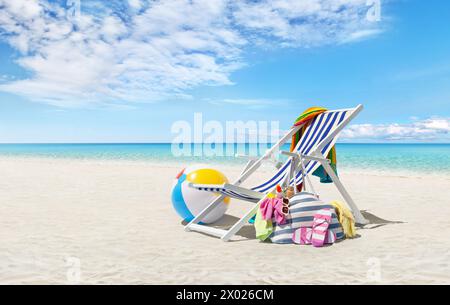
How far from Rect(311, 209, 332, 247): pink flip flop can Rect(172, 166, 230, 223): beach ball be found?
1551 mm

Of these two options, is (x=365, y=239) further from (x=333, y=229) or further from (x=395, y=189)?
(x=395, y=189)

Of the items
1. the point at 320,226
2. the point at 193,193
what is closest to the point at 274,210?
the point at 320,226

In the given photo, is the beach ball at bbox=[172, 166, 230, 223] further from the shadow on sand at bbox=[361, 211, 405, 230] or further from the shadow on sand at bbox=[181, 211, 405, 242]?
the shadow on sand at bbox=[361, 211, 405, 230]

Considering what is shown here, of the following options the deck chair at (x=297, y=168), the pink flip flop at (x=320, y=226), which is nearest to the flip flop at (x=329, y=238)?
the pink flip flop at (x=320, y=226)

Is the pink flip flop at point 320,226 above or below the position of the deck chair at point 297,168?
below

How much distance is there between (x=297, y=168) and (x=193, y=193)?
5.02ft

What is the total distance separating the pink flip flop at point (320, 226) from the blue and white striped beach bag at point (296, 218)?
6 centimetres

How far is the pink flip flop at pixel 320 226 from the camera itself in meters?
Result: 4.85

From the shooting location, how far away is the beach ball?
5.95 metres

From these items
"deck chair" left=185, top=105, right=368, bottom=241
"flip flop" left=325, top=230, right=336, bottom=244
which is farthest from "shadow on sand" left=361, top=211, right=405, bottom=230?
"flip flop" left=325, top=230, right=336, bottom=244

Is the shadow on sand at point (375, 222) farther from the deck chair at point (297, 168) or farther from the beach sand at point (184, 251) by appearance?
the deck chair at point (297, 168)
